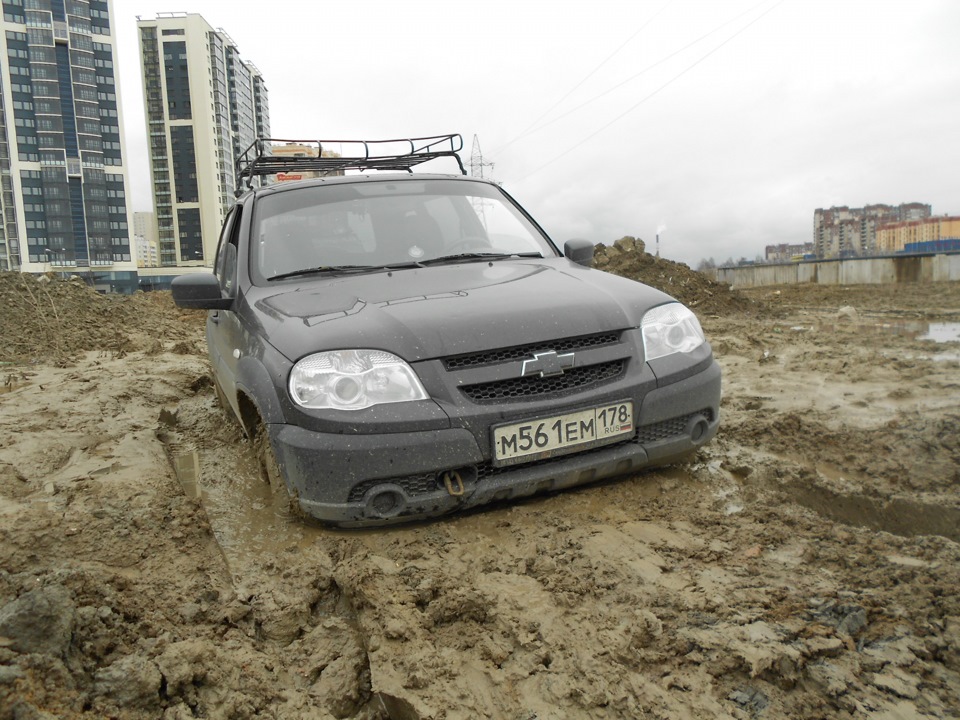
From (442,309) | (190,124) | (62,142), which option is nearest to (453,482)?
(442,309)

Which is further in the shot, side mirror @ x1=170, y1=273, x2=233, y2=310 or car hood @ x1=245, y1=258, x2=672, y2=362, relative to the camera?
side mirror @ x1=170, y1=273, x2=233, y2=310

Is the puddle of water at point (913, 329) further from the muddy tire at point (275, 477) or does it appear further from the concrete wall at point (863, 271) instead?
the concrete wall at point (863, 271)

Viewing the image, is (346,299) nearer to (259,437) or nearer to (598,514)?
(259,437)

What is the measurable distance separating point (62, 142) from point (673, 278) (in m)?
59.0

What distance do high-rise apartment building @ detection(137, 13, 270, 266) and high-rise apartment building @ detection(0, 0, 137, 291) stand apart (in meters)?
14.2

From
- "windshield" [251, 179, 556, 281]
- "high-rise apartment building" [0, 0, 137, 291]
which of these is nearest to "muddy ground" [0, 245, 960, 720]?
"windshield" [251, 179, 556, 281]

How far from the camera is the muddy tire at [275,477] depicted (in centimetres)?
265

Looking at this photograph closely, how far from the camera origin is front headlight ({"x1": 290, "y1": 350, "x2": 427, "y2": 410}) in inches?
95.3

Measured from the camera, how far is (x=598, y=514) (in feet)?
8.84

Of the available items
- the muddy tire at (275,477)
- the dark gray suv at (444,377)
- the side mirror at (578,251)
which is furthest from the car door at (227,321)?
the side mirror at (578,251)

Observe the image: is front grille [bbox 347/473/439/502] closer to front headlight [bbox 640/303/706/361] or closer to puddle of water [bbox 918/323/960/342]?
front headlight [bbox 640/303/706/361]

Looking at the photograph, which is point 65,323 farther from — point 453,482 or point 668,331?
point 668,331

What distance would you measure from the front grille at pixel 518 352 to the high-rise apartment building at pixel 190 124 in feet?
249

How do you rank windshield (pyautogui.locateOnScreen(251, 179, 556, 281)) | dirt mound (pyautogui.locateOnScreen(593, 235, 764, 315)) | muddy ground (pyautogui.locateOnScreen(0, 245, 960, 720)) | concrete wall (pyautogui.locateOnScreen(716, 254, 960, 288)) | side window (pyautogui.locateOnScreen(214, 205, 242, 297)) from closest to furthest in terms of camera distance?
muddy ground (pyautogui.locateOnScreen(0, 245, 960, 720)), windshield (pyautogui.locateOnScreen(251, 179, 556, 281)), side window (pyautogui.locateOnScreen(214, 205, 242, 297)), dirt mound (pyautogui.locateOnScreen(593, 235, 764, 315)), concrete wall (pyautogui.locateOnScreen(716, 254, 960, 288))
